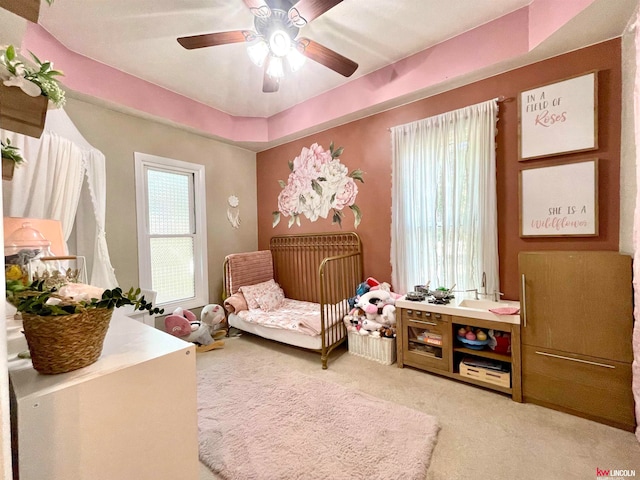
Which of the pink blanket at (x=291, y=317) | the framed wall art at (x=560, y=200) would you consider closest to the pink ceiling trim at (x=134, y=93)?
the pink blanket at (x=291, y=317)

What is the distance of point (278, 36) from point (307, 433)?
2.42 metres

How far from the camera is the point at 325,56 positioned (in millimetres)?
1936

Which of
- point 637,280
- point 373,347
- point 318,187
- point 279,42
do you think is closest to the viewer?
point 637,280

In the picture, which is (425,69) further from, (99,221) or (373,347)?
(99,221)

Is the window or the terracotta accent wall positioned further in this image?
the window

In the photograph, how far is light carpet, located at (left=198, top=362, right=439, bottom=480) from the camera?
1399mm

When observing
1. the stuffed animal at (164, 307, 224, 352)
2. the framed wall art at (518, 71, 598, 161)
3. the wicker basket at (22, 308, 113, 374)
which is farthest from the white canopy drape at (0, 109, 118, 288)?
the framed wall art at (518, 71, 598, 161)

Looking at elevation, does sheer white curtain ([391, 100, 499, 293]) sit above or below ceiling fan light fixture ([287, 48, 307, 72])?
below

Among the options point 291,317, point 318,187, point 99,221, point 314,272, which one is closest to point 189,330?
point 291,317

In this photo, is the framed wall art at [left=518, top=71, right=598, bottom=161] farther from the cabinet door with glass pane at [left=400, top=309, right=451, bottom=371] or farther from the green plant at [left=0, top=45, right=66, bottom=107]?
the green plant at [left=0, top=45, right=66, bottom=107]

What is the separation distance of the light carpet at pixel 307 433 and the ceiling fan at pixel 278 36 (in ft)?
7.71

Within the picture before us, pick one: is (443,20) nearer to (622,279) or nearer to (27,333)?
(622,279)

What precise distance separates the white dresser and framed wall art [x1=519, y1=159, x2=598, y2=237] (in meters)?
2.47

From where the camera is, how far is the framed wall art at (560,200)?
191 cm
